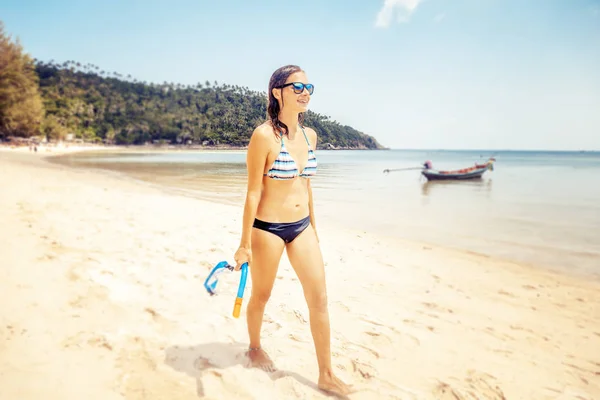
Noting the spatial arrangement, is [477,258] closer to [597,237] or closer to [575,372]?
[575,372]

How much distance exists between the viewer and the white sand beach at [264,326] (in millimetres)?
2398

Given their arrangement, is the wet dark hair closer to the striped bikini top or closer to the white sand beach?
the striped bikini top

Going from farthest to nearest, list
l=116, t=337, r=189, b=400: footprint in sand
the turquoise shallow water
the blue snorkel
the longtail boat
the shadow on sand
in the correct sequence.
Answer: the longtail boat → the turquoise shallow water → the shadow on sand → l=116, t=337, r=189, b=400: footprint in sand → the blue snorkel

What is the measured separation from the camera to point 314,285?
221 cm

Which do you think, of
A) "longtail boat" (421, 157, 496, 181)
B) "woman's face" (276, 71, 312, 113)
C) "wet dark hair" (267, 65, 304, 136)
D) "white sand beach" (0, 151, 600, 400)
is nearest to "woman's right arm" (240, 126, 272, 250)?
"wet dark hair" (267, 65, 304, 136)

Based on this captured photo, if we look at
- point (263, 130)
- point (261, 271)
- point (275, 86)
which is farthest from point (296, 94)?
point (261, 271)

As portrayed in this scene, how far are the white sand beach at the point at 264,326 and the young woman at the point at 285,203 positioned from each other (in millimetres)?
711

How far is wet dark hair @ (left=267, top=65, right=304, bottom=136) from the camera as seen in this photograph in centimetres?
218

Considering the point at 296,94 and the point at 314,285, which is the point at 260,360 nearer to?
the point at 314,285

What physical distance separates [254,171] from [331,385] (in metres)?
1.59

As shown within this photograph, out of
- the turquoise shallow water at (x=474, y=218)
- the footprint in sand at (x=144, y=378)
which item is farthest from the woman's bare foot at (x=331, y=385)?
the turquoise shallow water at (x=474, y=218)

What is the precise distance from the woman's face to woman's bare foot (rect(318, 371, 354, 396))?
6.13ft

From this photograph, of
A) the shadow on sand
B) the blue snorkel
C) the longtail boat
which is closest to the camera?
the blue snorkel

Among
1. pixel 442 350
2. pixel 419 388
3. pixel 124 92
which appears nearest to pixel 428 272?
pixel 442 350
